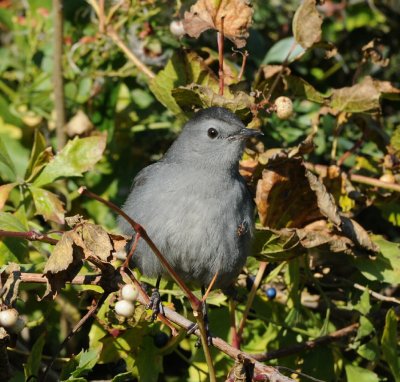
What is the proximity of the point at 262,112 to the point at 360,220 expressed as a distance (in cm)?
101

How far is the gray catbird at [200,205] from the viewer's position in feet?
11.0

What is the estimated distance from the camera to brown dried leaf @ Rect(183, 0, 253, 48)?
3295mm

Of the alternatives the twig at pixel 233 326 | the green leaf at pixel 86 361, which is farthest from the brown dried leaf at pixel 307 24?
the green leaf at pixel 86 361

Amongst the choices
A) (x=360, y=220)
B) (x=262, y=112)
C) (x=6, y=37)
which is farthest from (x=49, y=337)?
(x=6, y=37)

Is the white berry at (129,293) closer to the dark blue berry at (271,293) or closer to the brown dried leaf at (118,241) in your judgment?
the brown dried leaf at (118,241)

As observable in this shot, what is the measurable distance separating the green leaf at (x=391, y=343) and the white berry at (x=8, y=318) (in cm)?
146

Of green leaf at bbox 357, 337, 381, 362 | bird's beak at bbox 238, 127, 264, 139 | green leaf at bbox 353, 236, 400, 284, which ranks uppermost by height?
bird's beak at bbox 238, 127, 264, 139

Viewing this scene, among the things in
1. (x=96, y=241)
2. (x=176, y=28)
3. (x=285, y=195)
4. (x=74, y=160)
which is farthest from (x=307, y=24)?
(x=96, y=241)

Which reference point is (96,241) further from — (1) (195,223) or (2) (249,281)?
(2) (249,281)

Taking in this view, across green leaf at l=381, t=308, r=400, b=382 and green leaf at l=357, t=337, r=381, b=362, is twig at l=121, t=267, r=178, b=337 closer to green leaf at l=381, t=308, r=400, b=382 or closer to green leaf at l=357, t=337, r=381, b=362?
green leaf at l=381, t=308, r=400, b=382

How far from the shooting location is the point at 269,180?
3355mm

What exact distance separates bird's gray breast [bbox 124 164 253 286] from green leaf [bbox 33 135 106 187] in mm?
322

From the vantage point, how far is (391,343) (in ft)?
10.2

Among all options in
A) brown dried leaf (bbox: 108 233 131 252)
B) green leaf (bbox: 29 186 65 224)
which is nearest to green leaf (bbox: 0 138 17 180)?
green leaf (bbox: 29 186 65 224)
